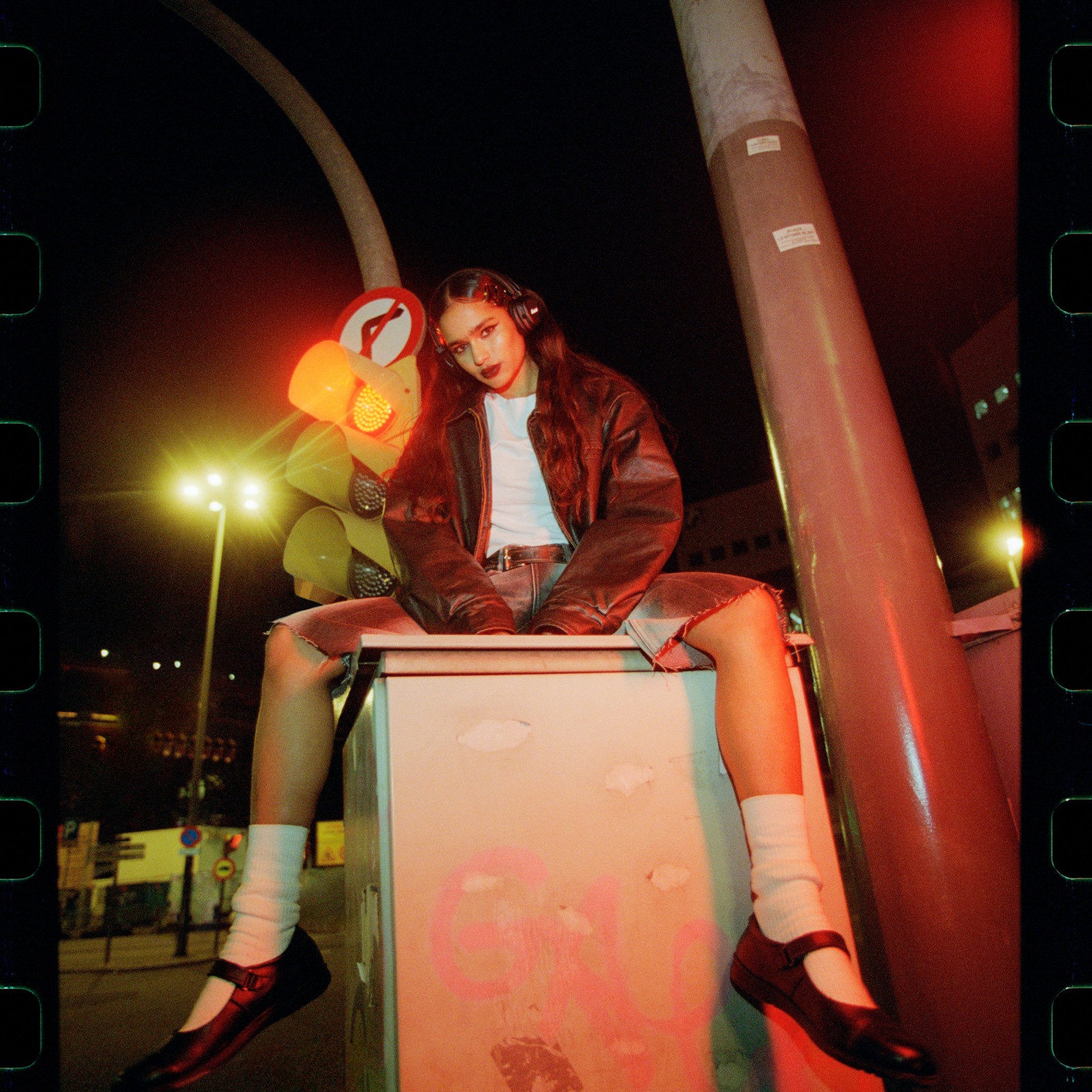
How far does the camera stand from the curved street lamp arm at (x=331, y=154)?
4711mm

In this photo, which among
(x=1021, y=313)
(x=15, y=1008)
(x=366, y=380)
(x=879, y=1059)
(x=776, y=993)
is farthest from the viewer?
(x=366, y=380)

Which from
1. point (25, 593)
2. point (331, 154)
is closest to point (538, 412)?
point (25, 593)

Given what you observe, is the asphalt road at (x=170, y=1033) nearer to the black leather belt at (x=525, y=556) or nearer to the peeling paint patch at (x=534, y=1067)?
the peeling paint patch at (x=534, y=1067)

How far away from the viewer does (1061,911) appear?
1.57ft

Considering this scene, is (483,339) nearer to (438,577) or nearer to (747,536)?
(438,577)

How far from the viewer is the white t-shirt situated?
9.34 feet

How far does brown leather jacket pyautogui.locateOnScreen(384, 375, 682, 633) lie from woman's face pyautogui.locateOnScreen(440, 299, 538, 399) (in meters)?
0.13

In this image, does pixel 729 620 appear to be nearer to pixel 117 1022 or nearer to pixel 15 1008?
pixel 15 1008

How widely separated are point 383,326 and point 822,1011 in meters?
3.71

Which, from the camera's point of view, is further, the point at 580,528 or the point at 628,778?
the point at 580,528

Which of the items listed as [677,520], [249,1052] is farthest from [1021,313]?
[249,1052]

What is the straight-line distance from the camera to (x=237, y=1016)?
178cm

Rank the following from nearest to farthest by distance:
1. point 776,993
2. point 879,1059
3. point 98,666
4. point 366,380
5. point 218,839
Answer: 1. point 879,1059
2. point 776,993
3. point 366,380
4. point 218,839
5. point 98,666

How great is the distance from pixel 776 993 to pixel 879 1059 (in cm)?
26
